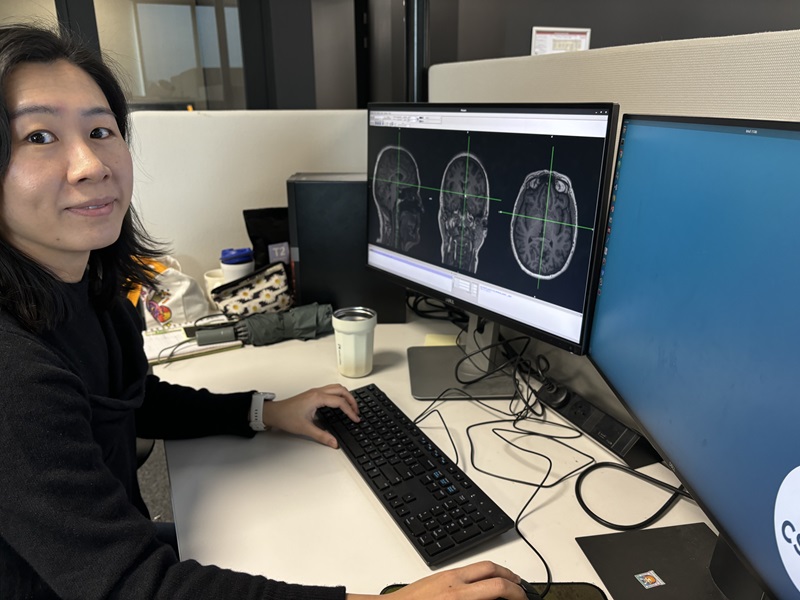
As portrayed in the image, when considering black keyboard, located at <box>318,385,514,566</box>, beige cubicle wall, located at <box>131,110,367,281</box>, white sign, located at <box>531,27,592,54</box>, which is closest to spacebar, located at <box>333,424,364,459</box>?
black keyboard, located at <box>318,385,514,566</box>

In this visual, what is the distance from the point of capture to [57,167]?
0.69m

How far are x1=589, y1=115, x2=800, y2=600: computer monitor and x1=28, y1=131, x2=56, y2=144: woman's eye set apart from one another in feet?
2.34

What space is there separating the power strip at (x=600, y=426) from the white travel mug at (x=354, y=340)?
1.11ft

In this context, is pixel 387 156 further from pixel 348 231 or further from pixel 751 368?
pixel 751 368

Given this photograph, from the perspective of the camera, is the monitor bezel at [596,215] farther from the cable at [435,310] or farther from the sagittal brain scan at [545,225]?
the cable at [435,310]

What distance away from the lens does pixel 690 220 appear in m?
0.60

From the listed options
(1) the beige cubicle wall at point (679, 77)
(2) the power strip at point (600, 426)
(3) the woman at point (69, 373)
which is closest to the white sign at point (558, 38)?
(1) the beige cubicle wall at point (679, 77)

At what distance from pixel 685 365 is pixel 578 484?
11.8 inches

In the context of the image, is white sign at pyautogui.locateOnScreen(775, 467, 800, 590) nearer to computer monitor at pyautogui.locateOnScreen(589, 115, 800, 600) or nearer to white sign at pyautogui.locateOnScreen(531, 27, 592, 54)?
computer monitor at pyautogui.locateOnScreen(589, 115, 800, 600)

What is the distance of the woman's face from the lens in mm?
670

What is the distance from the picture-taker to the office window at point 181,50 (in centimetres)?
315

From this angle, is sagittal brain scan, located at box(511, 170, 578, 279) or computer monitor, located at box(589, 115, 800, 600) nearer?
computer monitor, located at box(589, 115, 800, 600)

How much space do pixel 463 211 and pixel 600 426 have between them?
17.1 inches

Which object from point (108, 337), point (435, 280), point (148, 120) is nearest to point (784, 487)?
point (435, 280)
